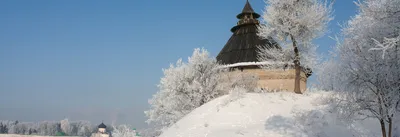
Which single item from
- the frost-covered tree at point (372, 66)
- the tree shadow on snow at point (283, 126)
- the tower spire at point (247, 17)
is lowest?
the tree shadow on snow at point (283, 126)

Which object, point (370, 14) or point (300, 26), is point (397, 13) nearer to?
point (370, 14)

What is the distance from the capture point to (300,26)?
65.6 feet

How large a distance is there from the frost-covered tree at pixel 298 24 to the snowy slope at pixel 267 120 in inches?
122

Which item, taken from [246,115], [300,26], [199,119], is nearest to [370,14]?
[246,115]

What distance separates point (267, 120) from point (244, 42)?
64.3ft

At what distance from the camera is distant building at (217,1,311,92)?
29500 millimetres

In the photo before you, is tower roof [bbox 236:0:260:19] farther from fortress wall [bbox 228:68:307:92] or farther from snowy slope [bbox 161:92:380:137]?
snowy slope [bbox 161:92:380:137]

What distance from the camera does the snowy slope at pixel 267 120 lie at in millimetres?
12992

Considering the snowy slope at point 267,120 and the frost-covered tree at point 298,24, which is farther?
the frost-covered tree at point 298,24

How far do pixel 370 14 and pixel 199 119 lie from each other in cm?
817

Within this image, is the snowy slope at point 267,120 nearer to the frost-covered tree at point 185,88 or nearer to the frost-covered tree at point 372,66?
the frost-covered tree at point 372,66

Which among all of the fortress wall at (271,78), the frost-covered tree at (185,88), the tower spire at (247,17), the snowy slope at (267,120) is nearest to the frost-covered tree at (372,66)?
the snowy slope at (267,120)

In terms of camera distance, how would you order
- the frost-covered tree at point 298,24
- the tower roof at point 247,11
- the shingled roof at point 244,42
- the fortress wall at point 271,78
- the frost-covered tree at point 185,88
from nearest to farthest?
the frost-covered tree at point 298,24, the frost-covered tree at point 185,88, the fortress wall at point 271,78, the shingled roof at point 244,42, the tower roof at point 247,11

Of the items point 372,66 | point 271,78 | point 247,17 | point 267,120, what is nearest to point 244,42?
point 271,78
